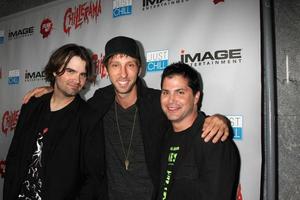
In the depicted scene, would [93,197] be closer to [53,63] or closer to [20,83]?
[53,63]

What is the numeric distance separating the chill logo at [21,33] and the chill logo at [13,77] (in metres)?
0.50

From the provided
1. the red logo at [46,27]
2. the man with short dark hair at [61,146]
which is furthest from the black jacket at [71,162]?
the red logo at [46,27]

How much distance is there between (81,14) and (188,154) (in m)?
2.29

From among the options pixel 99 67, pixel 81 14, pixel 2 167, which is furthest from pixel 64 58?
pixel 2 167

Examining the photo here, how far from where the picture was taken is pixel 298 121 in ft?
6.04

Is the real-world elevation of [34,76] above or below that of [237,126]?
above

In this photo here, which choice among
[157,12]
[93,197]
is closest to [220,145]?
[93,197]

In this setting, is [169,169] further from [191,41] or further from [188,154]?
[191,41]

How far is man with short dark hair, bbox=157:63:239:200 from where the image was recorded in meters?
1.24

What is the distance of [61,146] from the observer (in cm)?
170

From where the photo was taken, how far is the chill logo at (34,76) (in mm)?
3350

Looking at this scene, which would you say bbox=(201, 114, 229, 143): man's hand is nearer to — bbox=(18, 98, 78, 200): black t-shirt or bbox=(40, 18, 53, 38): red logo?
bbox=(18, 98, 78, 200): black t-shirt

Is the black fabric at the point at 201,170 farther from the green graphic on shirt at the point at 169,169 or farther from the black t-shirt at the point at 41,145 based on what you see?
the black t-shirt at the point at 41,145

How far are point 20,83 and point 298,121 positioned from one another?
11.2 ft
